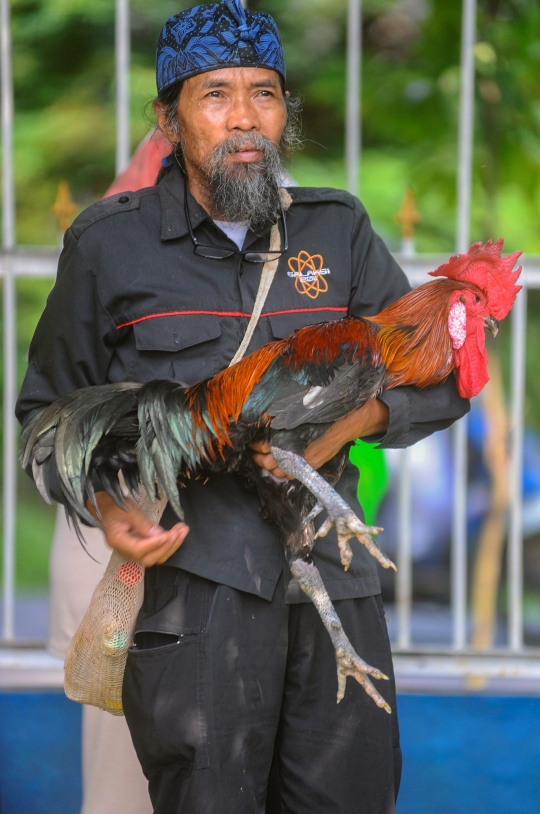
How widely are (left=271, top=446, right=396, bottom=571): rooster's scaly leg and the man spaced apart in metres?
0.09

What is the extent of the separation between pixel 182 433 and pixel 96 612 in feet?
1.68

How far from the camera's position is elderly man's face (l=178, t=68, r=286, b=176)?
7.40 feet

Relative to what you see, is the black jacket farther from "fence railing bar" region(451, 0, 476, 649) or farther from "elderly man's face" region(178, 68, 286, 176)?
"fence railing bar" region(451, 0, 476, 649)

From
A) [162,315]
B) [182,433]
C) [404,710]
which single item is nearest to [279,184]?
[162,315]

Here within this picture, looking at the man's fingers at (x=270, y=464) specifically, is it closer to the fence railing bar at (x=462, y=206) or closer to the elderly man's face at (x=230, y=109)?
the elderly man's face at (x=230, y=109)

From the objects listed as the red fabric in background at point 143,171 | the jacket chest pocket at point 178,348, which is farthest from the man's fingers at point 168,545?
the red fabric in background at point 143,171

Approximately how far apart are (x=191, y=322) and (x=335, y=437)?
43 centimetres

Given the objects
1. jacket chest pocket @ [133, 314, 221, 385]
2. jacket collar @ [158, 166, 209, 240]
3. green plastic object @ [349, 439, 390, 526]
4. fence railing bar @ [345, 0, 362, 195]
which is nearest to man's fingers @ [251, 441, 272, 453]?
jacket chest pocket @ [133, 314, 221, 385]

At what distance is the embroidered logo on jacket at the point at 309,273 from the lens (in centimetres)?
234

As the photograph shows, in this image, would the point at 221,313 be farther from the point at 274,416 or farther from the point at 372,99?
the point at 372,99

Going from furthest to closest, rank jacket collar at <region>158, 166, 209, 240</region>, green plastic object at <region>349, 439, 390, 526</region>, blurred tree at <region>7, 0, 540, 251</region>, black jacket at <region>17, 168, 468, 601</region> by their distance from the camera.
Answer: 1. blurred tree at <region>7, 0, 540, 251</region>
2. green plastic object at <region>349, 439, 390, 526</region>
3. jacket collar at <region>158, 166, 209, 240</region>
4. black jacket at <region>17, 168, 468, 601</region>

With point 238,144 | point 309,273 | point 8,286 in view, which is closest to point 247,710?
point 309,273

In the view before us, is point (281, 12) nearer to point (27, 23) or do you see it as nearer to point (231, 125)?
point (27, 23)

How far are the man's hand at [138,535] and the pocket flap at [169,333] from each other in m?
0.38
